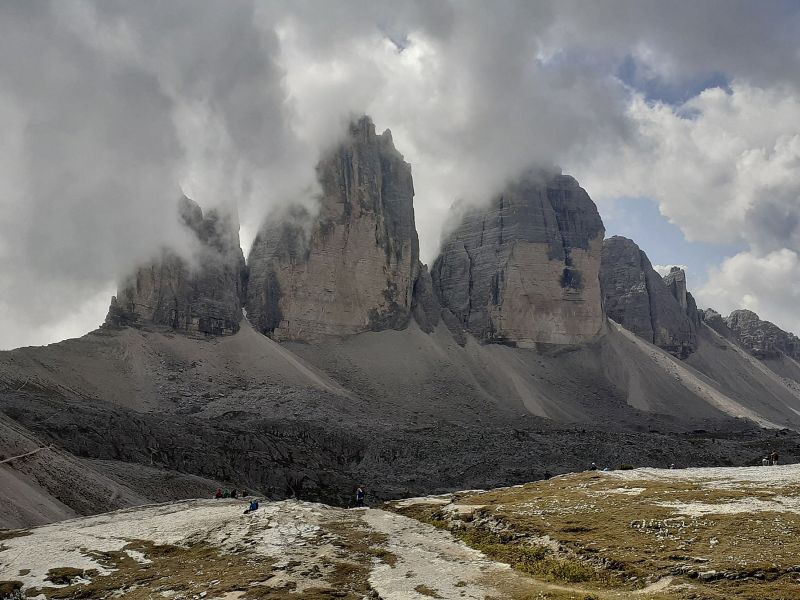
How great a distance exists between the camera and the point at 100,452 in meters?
86.5

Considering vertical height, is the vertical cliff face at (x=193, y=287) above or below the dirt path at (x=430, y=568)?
above

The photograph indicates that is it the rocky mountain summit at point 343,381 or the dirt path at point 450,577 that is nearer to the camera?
the dirt path at point 450,577

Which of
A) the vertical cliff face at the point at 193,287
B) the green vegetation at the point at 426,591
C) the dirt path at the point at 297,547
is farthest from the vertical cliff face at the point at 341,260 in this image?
the green vegetation at the point at 426,591

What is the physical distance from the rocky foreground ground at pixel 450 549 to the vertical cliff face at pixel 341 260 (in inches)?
5016

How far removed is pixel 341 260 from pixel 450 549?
147 meters

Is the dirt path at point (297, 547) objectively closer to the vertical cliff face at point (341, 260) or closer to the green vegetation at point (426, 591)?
the green vegetation at point (426, 591)

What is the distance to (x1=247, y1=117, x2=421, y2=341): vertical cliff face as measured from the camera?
169750 millimetres

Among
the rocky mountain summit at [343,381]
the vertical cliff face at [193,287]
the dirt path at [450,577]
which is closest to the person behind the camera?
the dirt path at [450,577]

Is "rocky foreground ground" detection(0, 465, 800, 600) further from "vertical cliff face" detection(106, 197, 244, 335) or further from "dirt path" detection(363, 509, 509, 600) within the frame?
"vertical cliff face" detection(106, 197, 244, 335)

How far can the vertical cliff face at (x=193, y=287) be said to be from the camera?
150000 mm

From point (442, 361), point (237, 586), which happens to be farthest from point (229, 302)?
point (237, 586)

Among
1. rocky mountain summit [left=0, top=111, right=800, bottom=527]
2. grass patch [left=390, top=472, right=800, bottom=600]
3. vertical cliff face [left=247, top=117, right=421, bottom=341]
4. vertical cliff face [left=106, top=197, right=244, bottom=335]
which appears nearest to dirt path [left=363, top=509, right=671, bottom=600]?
grass patch [left=390, top=472, right=800, bottom=600]

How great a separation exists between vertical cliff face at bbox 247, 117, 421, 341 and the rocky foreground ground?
127 m

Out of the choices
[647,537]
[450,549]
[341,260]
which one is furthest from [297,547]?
[341,260]
